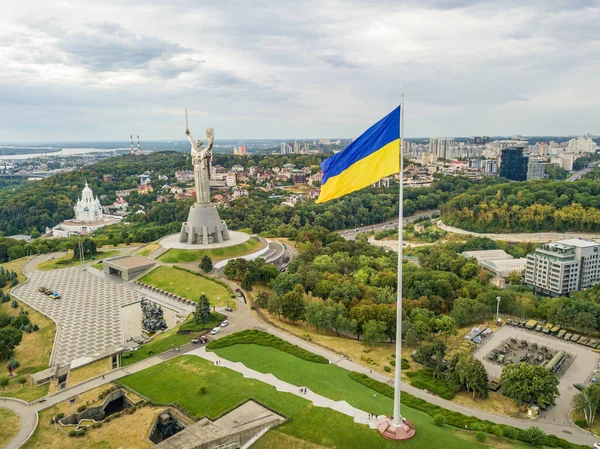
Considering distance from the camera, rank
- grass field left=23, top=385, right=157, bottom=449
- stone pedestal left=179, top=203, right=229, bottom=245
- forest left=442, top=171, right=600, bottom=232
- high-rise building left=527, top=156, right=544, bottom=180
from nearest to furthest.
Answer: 1. grass field left=23, top=385, right=157, bottom=449
2. stone pedestal left=179, top=203, right=229, bottom=245
3. forest left=442, top=171, right=600, bottom=232
4. high-rise building left=527, top=156, right=544, bottom=180

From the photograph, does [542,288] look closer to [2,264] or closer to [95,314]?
[95,314]

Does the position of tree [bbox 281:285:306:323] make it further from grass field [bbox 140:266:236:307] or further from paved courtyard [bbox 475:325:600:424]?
paved courtyard [bbox 475:325:600:424]

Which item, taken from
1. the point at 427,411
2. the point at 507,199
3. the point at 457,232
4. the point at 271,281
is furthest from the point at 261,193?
the point at 427,411

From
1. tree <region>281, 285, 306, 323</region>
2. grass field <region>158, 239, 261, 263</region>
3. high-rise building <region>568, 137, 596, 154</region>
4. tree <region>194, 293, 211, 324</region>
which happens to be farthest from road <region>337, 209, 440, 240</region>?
high-rise building <region>568, 137, 596, 154</region>

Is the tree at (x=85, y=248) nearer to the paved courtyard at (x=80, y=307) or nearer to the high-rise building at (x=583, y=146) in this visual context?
the paved courtyard at (x=80, y=307)

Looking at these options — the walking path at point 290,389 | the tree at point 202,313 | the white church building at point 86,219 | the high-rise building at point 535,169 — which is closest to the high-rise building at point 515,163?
the high-rise building at point 535,169

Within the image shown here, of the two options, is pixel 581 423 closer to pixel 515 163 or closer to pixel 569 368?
pixel 569 368
